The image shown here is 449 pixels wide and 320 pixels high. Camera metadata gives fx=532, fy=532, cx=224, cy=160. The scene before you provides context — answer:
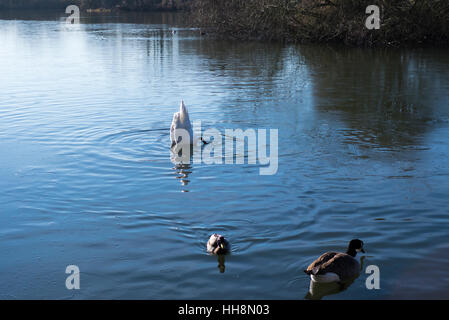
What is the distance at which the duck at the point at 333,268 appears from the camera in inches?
224

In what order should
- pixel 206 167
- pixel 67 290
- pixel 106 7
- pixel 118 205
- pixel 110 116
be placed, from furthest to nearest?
1. pixel 106 7
2. pixel 110 116
3. pixel 206 167
4. pixel 118 205
5. pixel 67 290

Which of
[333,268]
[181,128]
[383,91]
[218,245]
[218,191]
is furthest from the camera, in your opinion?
[383,91]

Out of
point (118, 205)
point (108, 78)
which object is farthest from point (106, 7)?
point (118, 205)

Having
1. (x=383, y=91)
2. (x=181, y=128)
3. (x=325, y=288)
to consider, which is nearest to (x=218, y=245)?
(x=325, y=288)

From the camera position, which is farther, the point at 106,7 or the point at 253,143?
the point at 106,7

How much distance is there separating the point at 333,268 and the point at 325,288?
26 centimetres

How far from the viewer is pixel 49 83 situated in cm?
1888

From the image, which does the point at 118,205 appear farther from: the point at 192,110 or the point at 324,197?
the point at 192,110

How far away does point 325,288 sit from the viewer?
19.0 ft

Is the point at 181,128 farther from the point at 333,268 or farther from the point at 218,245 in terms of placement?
the point at 333,268

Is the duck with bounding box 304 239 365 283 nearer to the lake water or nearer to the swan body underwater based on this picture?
the lake water

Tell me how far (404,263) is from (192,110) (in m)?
9.08

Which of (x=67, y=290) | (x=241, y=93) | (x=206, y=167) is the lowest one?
(x=67, y=290)

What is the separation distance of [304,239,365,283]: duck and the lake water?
15cm
